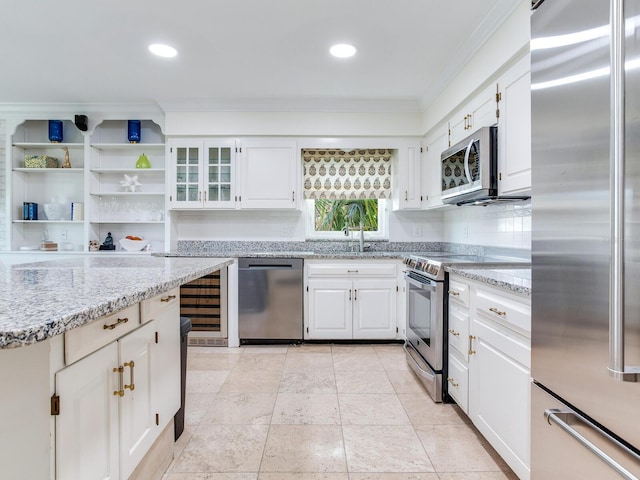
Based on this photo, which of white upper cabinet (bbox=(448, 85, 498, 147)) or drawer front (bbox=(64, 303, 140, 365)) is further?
white upper cabinet (bbox=(448, 85, 498, 147))

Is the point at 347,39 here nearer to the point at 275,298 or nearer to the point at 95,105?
the point at 275,298

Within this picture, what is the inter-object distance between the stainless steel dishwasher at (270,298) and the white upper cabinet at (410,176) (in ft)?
4.29

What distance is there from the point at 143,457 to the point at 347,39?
2.61 metres

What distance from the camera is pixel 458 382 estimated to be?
6.92ft

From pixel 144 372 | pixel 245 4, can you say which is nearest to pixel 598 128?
pixel 144 372

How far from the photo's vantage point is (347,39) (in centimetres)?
245

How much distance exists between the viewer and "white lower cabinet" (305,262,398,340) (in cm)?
345

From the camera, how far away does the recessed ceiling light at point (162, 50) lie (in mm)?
2555

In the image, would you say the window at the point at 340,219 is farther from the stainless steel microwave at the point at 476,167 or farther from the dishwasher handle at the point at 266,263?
the stainless steel microwave at the point at 476,167

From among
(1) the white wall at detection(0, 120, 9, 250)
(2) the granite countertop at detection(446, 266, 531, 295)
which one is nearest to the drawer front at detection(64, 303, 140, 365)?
(2) the granite countertop at detection(446, 266, 531, 295)

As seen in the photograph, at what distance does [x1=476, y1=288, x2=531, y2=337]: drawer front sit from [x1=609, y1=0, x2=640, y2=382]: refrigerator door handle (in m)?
0.71

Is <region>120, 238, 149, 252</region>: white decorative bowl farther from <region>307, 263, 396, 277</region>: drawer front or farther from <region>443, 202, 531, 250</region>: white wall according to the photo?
<region>443, 202, 531, 250</region>: white wall

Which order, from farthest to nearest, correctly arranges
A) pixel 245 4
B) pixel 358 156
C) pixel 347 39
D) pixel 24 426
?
pixel 358 156, pixel 347 39, pixel 245 4, pixel 24 426

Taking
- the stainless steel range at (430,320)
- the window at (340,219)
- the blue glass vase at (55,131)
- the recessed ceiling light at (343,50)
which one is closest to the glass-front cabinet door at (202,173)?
the window at (340,219)
